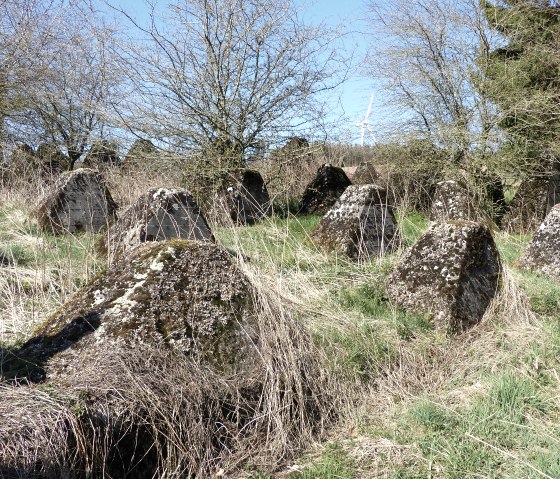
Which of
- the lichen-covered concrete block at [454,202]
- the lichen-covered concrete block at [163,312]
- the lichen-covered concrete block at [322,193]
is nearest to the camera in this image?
the lichen-covered concrete block at [163,312]

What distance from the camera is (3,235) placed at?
826 centimetres

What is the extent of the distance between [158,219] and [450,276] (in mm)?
3266

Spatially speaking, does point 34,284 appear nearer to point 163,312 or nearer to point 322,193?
point 163,312

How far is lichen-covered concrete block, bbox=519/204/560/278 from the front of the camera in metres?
6.99

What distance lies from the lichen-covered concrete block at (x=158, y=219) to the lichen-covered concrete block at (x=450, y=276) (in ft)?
7.67

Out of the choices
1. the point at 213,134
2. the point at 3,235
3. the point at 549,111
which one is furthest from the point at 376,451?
the point at 549,111

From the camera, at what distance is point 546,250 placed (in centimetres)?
712

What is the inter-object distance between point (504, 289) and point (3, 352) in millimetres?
3983

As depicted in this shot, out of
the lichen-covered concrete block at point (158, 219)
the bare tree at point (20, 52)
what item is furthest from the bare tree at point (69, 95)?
the lichen-covered concrete block at point (158, 219)

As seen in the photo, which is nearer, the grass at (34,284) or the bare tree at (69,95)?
the grass at (34,284)

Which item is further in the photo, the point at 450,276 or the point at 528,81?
the point at 528,81

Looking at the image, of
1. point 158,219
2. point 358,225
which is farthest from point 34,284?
point 358,225

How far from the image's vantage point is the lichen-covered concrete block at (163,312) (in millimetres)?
3574

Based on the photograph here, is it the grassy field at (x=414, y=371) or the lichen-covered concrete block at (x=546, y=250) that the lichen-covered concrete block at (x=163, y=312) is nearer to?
the grassy field at (x=414, y=371)
